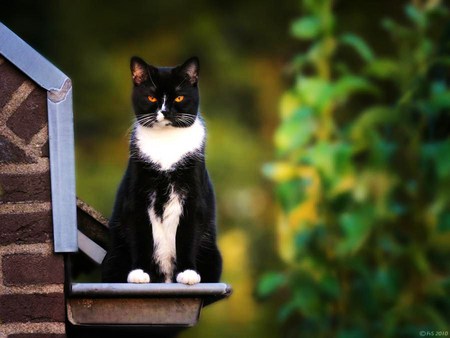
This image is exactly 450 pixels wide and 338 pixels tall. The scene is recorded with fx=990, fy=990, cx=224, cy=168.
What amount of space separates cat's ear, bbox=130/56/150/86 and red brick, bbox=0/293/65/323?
0.70m

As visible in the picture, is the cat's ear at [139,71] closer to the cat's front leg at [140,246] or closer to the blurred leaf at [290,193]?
the cat's front leg at [140,246]

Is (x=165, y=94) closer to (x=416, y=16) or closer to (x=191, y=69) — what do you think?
(x=191, y=69)

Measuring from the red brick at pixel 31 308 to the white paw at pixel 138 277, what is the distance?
9.2 inches

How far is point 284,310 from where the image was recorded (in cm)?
422

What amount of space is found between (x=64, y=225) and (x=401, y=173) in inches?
94.6

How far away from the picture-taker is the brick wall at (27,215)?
81.2 inches

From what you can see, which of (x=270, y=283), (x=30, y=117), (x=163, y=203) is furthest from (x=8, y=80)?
(x=270, y=283)

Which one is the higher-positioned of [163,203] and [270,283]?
[270,283]

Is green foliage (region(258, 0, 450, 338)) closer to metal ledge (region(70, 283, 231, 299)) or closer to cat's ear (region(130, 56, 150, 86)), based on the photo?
cat's ear (region(130, 56, 150, 86))

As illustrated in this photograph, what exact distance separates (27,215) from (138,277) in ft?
1.06

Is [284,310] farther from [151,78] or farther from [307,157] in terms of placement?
[151,78]

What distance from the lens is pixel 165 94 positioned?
8.25 feet

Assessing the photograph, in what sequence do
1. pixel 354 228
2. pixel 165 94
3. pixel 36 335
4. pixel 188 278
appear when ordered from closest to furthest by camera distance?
pixel 36 335, pixel 188 278, pixel 165 94, pixel 354 228

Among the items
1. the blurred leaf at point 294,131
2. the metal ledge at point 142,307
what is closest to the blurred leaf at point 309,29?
the blurred leaf at point 294,131
